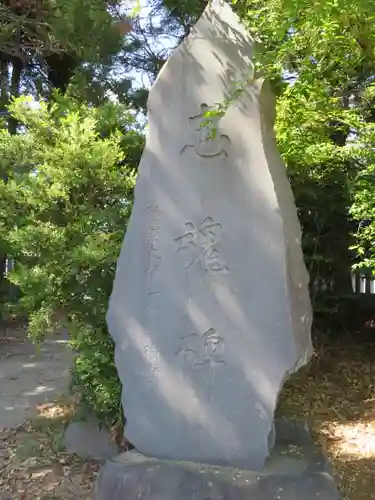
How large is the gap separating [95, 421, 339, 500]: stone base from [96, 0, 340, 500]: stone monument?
15 millimetres

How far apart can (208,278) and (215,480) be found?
94 cm

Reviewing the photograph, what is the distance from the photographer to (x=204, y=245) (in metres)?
2.93

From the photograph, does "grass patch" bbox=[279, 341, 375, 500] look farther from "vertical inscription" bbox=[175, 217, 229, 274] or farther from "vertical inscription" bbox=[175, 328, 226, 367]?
"vertical inscription" bbox=[175, 217, 229, 274]

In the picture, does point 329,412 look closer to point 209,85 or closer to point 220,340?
point 220,340

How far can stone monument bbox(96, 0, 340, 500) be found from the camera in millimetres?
2764

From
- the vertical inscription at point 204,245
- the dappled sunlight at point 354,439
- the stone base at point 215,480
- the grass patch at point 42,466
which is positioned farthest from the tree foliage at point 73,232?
the dappled sunlight at point 354,439

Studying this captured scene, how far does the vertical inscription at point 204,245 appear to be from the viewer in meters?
2.89

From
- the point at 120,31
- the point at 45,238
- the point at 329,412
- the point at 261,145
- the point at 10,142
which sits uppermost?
the point at 120,31

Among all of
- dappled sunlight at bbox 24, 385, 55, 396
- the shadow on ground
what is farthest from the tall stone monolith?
dappled sunlight at bbox 24, 385, 55, 396

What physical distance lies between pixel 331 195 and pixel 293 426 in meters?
2.83

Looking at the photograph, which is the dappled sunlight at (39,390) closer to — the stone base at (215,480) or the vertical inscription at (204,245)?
the stone base at (215,480)

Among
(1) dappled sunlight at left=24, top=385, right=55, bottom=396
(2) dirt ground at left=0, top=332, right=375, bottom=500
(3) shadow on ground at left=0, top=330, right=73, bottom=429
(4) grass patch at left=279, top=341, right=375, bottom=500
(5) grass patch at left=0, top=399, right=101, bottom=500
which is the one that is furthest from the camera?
(1) dappled sunlight at left=24, top=385, right=55, bottom=396

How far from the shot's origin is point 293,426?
332 cm

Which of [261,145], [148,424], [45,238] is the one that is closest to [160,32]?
[45,238]
